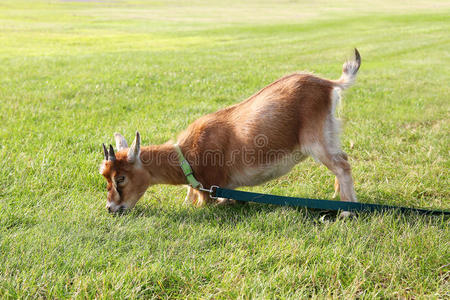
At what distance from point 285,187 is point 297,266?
2.03 metres

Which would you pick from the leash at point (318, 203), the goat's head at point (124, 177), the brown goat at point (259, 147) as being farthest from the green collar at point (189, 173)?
the goat's head at point (124, 177)

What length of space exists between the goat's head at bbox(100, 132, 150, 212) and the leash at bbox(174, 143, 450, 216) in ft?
1.59

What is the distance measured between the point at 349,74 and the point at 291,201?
1856 mm

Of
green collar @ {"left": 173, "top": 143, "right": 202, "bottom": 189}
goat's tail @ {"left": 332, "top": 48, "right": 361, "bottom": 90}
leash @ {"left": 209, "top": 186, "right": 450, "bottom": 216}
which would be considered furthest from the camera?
goat's tail @ {"left": 332, "top": 48, "right": 361, "bottom": 90}

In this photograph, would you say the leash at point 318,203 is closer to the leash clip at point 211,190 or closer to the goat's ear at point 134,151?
the leash clip at point 211,190

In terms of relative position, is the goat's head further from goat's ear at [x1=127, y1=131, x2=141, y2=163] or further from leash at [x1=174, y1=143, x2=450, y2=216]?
leash at [x1=174, y1=143, x2=450, y2=216]

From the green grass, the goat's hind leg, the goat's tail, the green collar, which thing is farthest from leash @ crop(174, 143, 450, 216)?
the goat's tail

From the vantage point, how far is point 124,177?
4.29m

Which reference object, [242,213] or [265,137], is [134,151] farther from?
[265,137]

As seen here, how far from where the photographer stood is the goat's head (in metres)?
4.21

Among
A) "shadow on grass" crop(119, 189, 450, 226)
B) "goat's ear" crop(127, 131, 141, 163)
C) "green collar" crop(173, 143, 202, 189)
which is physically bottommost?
"shadow on grass" crop(119, 189, 450, 226)

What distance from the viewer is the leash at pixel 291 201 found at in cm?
391

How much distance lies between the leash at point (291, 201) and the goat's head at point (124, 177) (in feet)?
1.59

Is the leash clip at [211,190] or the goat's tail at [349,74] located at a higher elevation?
the goat's tail at [349,74]
